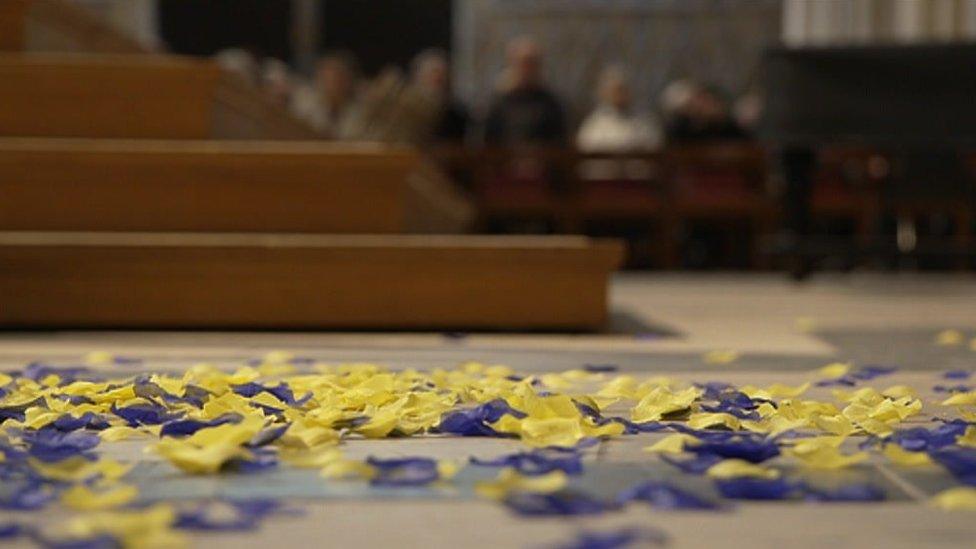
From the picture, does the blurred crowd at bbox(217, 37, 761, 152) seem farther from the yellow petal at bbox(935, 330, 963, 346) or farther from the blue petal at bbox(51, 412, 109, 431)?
the blue petal at bbox(51, 412, 109, 431)

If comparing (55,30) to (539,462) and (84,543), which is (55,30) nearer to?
(539,462)

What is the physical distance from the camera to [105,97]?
3.35m

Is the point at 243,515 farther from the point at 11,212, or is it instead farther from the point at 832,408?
the point at 11,212

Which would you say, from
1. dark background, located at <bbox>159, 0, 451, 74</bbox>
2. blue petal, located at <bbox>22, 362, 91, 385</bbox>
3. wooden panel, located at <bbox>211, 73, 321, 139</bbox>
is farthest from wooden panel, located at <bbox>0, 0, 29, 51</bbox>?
dark background, located at <bbox>159, 0, 451, 74</bbox>

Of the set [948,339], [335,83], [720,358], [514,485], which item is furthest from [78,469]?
[335,83]

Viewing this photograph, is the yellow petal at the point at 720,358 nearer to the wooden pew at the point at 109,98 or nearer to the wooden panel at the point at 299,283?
the wooden panel at the point at 299,283

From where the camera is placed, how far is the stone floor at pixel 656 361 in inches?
41.6

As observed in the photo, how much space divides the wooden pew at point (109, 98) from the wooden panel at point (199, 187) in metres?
0.14

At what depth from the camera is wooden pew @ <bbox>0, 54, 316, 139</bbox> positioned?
3.32 m

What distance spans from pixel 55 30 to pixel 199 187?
79 cm

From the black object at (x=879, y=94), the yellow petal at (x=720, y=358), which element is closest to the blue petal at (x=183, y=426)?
the yellow petal at (x=720, y=358)

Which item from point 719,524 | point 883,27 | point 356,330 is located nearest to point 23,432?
point 719,524

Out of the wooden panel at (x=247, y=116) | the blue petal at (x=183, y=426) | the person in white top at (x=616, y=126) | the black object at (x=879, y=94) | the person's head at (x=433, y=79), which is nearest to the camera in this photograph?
the blue petal at (x=183, y=426)

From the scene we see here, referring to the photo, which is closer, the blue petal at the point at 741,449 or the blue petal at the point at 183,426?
the blue petal at the point at 741,449
